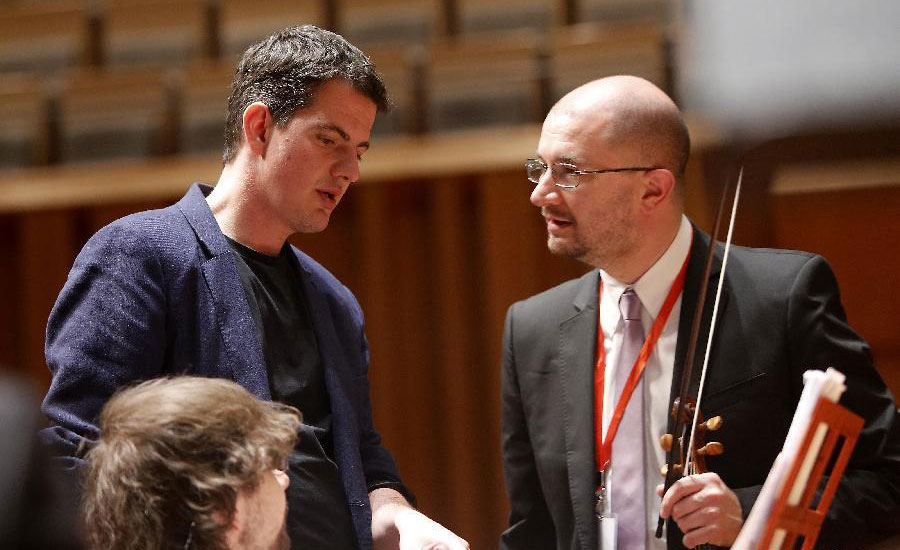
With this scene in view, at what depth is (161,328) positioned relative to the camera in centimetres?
101

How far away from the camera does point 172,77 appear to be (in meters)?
2.86

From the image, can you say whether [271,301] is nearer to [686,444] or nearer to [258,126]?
[258,126]

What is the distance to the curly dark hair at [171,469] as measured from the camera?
75 centimetres

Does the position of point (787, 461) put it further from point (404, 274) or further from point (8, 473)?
point (404, 274)

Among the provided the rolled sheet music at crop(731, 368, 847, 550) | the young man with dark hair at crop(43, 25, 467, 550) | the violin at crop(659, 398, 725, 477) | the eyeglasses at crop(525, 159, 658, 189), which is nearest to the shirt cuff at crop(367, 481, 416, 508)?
the young man with dark hair at crop(43, 25, 467, 550)

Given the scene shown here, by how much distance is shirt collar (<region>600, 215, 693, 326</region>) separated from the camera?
126 cm

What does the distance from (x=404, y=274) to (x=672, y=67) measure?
899 millimetres

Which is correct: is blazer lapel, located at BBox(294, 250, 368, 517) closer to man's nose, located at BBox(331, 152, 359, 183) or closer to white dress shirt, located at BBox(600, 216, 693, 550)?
man's nose, located at BBox(331, 152, 359, 183)

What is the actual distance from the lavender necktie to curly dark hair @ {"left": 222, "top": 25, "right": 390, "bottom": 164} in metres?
0.46

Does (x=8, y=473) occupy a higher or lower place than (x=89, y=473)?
higher

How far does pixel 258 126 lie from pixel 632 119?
1.69 ft

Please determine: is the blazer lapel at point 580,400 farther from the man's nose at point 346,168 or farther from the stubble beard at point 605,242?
the man's nose at point 346,168

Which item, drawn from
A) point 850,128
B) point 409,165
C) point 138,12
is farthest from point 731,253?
point 138,12

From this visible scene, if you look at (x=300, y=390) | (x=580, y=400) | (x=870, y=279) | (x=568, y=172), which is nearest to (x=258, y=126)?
(x=300, y=390)
